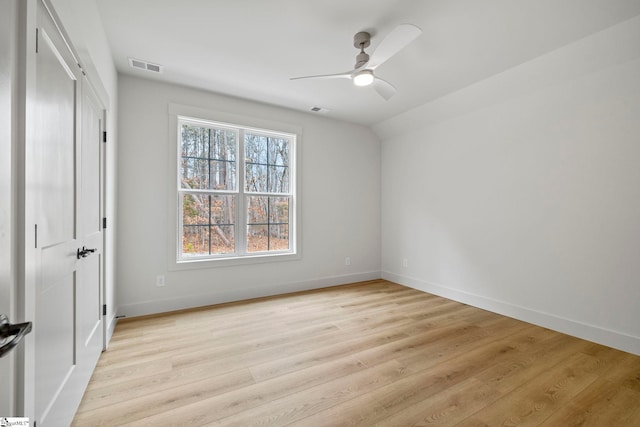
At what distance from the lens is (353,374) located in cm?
200

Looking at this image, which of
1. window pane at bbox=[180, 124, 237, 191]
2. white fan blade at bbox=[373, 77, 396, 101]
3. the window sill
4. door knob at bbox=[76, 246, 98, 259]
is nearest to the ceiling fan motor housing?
white fan blade at bbox=[373, 77, 396, 101]

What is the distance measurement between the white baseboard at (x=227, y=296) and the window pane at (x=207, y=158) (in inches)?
54.5

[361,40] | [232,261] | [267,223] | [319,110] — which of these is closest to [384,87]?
[361,40]

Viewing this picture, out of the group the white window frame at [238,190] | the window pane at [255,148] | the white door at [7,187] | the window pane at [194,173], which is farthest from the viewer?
the window pane at [255,148]

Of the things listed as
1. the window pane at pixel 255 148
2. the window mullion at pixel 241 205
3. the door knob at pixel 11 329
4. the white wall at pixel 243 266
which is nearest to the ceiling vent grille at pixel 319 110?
the white wall at pixel 243 266

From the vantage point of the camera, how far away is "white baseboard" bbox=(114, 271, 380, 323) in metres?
3.04

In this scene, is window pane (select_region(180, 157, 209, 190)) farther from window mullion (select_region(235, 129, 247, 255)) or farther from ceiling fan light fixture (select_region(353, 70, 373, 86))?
ceiling fan light fixture (select_region(353, 70, 373, 86))

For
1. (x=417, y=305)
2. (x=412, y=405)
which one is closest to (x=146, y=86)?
(x=412, y=405)

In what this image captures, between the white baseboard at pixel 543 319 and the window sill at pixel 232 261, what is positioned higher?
the window sill at pixel 232 261

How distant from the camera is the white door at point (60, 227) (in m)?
1.10

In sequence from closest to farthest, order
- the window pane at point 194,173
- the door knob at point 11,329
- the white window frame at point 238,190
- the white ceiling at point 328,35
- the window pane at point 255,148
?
the door knob at point 11,329 < the white ceiling at point 328,35 < the white window frame at point 238,190 < the window pane at point 194,173 < the window pane at point 255,148

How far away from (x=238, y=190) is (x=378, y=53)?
2.44 m

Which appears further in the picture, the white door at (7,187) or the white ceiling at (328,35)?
the white ceiling at (328,35)

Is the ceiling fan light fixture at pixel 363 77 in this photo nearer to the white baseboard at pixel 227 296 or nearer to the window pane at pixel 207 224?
the window pane at pixel 207 224
